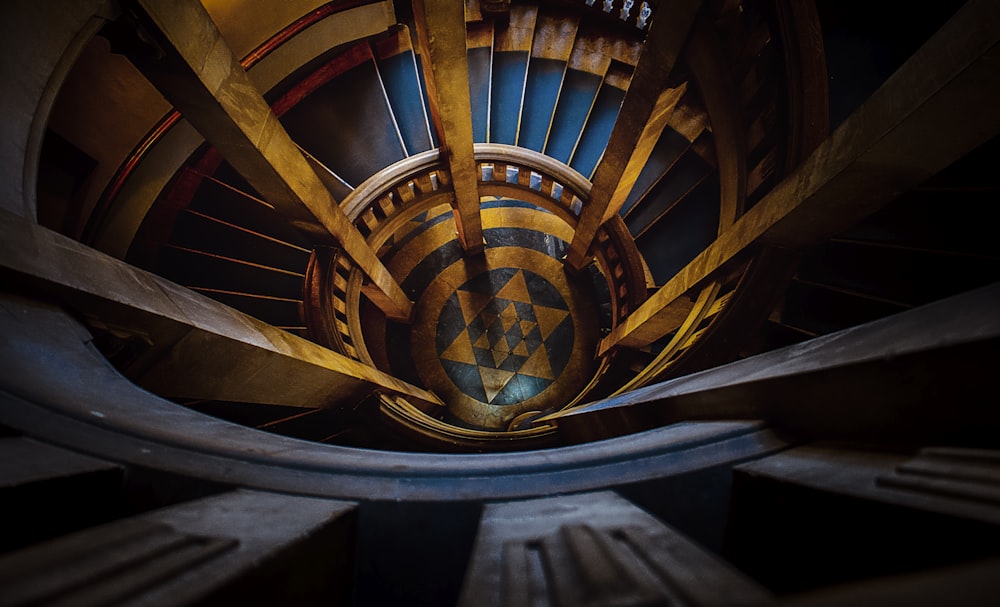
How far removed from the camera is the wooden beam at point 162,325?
4.69 feet

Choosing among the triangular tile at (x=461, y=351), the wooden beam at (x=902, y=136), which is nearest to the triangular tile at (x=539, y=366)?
the triangular tile at (x=461, y=351)

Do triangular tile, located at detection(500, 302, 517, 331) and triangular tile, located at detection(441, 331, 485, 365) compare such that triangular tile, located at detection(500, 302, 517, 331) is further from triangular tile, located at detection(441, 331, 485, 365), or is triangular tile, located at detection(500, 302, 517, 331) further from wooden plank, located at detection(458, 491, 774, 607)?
wooden plank, located at detection(458, 491, 774, 607)

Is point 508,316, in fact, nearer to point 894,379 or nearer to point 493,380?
point 493,380

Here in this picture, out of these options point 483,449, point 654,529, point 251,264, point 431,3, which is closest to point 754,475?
point 654,529

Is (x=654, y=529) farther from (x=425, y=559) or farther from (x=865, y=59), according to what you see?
(x=865, y=59)

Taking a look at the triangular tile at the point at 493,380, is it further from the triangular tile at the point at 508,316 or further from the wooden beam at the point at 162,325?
the wooden beam at the point at 162,325

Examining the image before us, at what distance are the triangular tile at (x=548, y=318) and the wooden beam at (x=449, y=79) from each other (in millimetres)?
2816

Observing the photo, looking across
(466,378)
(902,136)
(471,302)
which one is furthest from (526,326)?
(902,136)

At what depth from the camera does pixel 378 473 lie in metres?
1.32

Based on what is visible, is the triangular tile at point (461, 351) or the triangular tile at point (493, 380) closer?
the triangular tile at point (493, 380)

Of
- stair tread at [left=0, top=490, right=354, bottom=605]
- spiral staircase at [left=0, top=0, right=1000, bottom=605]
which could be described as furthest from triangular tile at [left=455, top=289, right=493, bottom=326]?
stair tread at [left=0, top=490, right=354, bottom=605]

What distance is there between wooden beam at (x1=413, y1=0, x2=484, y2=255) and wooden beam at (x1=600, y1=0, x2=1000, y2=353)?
2346 mm

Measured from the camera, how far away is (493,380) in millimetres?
6945

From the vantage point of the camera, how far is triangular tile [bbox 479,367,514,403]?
22.7ft
